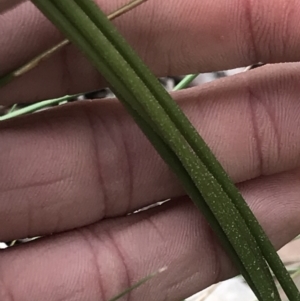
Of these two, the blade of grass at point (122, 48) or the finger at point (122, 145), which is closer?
the blade of grass at point (122, 48)

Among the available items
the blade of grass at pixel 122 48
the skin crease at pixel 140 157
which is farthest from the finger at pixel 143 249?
the blade of grass at pixel 122 48

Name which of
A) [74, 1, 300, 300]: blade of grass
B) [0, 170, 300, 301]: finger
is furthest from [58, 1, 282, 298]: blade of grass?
[0, 170, 300, 301]: finger

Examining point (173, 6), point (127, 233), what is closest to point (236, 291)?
point (127, 233)

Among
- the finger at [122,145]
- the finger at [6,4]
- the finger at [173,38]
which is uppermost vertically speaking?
the finger at [6,4]

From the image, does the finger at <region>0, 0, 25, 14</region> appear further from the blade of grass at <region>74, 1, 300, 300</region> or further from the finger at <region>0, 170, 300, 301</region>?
the finger at <region>0, 170, 300, 301</region>

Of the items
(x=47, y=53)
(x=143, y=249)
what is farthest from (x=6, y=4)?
(x=143, y=249)

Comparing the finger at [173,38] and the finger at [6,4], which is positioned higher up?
the finger at [6,4]

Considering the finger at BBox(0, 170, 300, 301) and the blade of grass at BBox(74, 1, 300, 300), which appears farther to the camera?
the finger at BBox(0, 170, 300, 301)

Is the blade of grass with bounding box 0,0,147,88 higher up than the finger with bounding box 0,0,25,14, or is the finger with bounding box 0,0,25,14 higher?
the finger with bounding box 0,0,25,14

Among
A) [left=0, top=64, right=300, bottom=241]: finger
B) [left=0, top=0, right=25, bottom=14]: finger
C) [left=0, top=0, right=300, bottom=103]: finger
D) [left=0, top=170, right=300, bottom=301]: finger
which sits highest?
[left=0, top=0, right=25, bottom=14]: finger

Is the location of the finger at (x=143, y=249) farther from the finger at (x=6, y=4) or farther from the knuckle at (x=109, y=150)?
the finger at (x=6, y=4)
